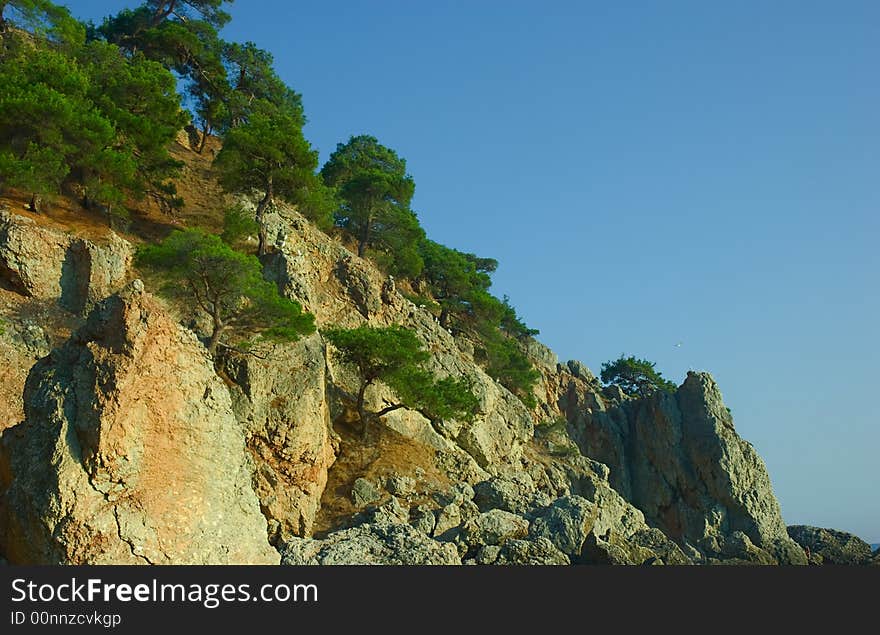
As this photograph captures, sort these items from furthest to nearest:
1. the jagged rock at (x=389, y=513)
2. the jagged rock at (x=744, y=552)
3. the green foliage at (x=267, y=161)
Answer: the green foliage at (x=267, y=161) → the jagged rock at (x=744, y=552) → the jagged rock at (x=389, y=513)

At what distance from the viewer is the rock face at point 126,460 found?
12.3 metres

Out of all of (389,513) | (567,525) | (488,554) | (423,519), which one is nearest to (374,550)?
(488,554)

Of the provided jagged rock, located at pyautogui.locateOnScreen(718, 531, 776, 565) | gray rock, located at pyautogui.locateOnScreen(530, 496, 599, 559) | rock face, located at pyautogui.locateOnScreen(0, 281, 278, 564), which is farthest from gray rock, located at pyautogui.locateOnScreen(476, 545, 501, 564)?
jagged rock, located at pyautogui.locateOnScreen(718, 531, 776, 565)

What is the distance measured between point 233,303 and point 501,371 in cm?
3076

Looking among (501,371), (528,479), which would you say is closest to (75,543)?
(528,479)

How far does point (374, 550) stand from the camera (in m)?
17.3

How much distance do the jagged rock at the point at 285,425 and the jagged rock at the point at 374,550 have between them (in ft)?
23.4

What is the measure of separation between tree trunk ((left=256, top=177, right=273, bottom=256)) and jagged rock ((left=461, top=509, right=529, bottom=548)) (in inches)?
694

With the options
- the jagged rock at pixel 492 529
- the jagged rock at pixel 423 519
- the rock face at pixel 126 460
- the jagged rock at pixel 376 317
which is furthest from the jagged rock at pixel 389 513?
the rock face at pixel 126 460

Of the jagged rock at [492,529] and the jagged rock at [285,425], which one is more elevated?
the jagged rock at [285,425]

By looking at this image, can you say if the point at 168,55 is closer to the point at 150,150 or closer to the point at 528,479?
the point at 150,150

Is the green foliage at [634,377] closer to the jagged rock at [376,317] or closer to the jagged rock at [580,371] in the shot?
the jagged rock at [580,371]

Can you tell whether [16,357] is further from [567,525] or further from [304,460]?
[567,525]

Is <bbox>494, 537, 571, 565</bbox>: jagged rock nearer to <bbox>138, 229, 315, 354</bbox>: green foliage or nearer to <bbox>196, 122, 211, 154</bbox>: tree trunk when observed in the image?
<bbox>138, 229, 315, 354</bbox>: green foliage
